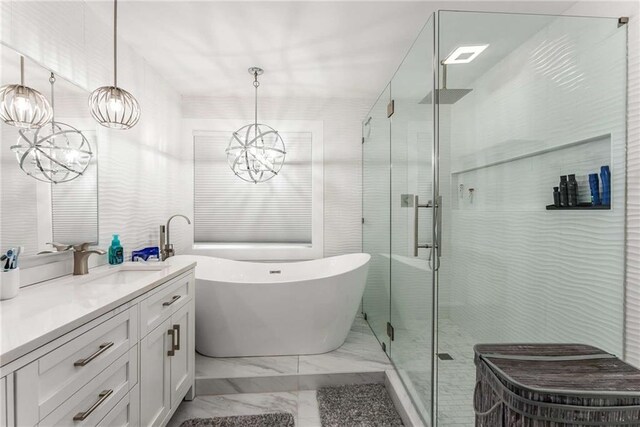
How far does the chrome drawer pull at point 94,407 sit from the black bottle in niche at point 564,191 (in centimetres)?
204

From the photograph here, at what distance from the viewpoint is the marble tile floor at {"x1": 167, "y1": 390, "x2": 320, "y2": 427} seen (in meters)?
1.95

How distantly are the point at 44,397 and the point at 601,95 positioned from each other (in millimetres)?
2413

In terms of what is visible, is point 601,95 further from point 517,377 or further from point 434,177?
point 517,377

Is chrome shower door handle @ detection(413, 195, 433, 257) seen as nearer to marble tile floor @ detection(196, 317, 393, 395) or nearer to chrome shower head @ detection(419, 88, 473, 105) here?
chrome shower head @ detection(419, 88, 473, 105)

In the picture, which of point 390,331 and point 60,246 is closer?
point 60,246

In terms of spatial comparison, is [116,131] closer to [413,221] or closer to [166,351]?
[166,351]

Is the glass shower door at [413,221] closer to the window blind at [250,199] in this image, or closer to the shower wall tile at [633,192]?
the shower wall tile at [633,192]

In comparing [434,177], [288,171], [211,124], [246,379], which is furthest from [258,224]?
[434,177]

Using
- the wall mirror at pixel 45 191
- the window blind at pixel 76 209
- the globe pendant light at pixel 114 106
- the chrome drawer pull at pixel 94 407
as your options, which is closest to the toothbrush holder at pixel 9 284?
the wall mirror at pixel 45 191

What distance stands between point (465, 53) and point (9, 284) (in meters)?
2.15

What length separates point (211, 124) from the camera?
344cm

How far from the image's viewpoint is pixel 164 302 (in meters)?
1.65

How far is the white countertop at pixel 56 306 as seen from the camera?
2.78 feet

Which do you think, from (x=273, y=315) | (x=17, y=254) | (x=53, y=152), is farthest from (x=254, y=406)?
(x=53, y=152)
